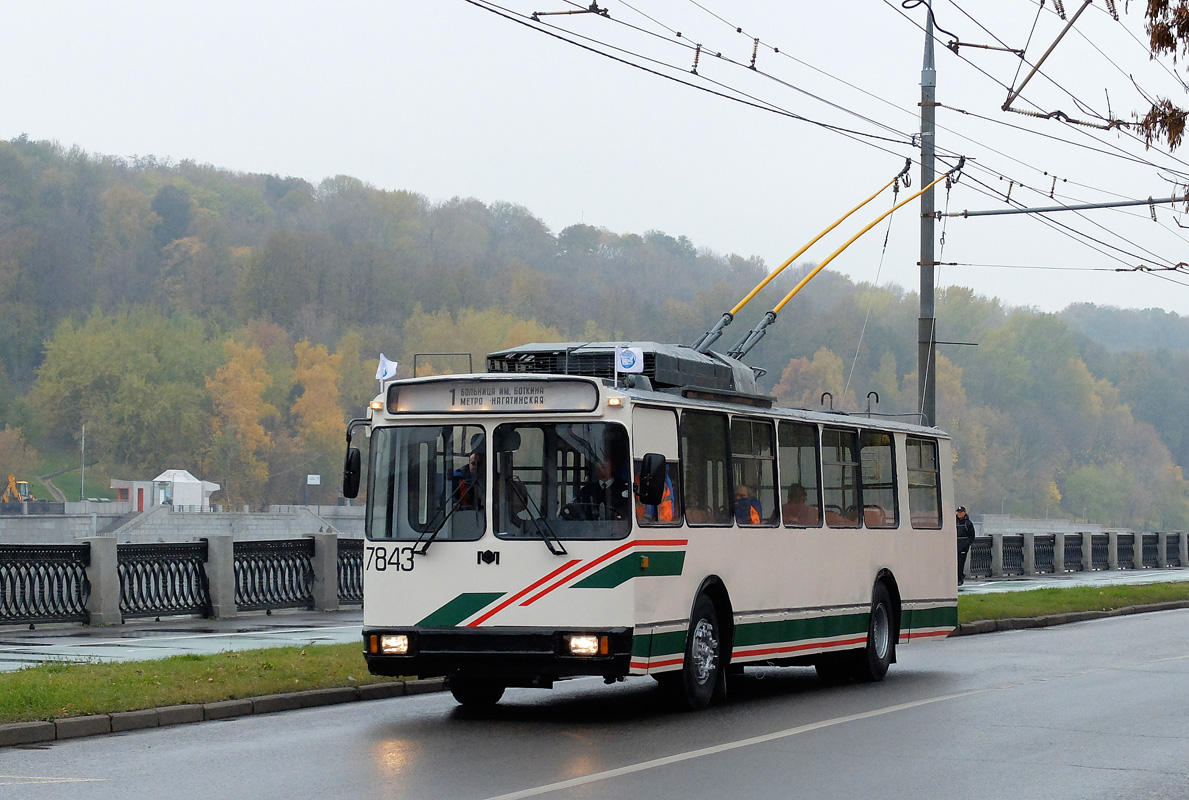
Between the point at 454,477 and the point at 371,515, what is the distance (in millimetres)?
732

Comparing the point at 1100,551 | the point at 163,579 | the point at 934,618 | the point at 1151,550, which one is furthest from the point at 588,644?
the point at 1151,550

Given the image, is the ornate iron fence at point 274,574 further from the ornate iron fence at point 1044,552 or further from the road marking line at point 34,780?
the ornate iron fence at point 1044,552

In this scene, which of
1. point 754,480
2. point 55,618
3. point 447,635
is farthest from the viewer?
point 55,618

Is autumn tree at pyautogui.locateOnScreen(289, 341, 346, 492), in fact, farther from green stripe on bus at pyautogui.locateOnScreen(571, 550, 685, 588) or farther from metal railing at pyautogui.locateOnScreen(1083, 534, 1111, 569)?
green stripe on bus at pyautogui.locateOnScreen(571, 550, 685, 588)

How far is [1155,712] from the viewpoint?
13.7 meters

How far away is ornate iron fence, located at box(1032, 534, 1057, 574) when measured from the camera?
4667 centimetres

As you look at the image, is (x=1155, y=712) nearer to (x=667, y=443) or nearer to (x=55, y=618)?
(x=667, y=443)

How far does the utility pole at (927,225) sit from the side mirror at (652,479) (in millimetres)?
12517

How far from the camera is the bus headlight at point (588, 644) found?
40.6ft

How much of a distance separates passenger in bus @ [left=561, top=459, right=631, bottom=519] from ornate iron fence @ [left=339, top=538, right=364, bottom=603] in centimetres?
1535

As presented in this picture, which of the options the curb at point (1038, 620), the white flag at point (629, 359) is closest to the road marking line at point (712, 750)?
the white flag at point (629, 359)

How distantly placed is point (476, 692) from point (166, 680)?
2.60 m

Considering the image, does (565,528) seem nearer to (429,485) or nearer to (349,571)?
(429,485)

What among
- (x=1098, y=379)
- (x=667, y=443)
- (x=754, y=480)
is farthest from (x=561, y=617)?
(x=1098, y=379)
